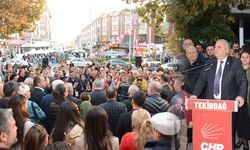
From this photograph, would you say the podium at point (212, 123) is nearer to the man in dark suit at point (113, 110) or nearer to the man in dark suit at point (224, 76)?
the man in dark suit at point (224, 76)

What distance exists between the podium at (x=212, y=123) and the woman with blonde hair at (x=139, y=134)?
0.58 m

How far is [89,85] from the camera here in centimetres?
1525

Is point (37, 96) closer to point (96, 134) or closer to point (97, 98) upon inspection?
point (97, 98)

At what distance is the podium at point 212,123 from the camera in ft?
15.6

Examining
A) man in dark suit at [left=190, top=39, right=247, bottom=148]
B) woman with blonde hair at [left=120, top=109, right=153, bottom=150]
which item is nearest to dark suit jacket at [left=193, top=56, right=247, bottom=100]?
man in dark suit at [left=190, top=39, right=247, bottom=148]

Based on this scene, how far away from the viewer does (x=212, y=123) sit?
15.8 feet

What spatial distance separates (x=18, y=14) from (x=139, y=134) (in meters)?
19.9

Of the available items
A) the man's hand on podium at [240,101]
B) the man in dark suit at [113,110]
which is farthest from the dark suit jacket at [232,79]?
the man in dark suit at [113,110]

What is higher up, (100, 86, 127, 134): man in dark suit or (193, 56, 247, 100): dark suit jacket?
(193, 56, 247, 100): dark suit jacket

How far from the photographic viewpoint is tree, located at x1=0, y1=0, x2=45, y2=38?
2250 cm

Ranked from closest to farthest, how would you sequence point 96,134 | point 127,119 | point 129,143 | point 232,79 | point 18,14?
point 96,134, point 129,143, point 232,79, point 127,119, point 18,14

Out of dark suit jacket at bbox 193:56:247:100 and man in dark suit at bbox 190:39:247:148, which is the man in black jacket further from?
dark suit jacket at bbox 193:56:247:100

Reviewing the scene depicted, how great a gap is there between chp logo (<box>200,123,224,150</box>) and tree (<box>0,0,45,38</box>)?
19262mm

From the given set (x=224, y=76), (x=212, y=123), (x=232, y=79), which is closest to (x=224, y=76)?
(x=224, y=76)
